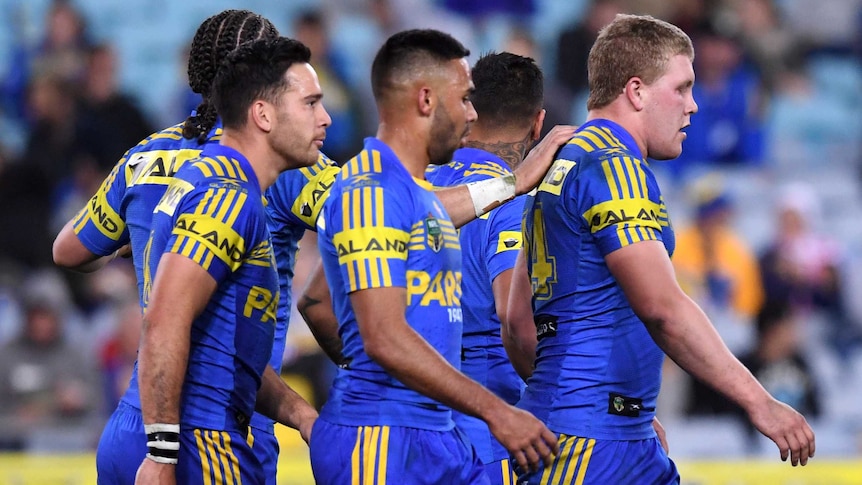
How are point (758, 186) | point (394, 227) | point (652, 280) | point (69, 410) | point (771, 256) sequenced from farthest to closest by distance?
point (758, 186) → point (771, 256) → point (69, 410) → point (652, 280) → point (394, 227)

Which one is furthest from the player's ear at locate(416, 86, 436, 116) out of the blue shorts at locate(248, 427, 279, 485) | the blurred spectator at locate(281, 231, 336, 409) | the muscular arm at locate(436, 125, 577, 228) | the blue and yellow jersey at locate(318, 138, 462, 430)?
the blurred spectator at locate(281, 231, 336, 409)

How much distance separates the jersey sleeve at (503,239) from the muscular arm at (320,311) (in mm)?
736

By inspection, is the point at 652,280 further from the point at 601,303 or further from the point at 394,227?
the point at 394,227

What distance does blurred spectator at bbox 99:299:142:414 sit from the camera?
1048 centimetres

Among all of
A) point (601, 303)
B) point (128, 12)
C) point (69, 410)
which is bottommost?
point (69, 410)

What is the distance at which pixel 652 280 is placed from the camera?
4160 mm

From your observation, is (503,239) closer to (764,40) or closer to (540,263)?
(540,263)

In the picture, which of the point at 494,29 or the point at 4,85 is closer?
the point at 4,85

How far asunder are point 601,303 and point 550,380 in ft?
1.11

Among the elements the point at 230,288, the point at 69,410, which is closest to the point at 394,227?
the point at 230,288

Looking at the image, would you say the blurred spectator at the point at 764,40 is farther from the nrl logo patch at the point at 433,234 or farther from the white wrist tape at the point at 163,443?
the white wrist tape at the point at 163,443

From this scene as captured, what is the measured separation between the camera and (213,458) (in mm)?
4242

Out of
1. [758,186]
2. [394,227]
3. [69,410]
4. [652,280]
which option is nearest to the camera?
[394,227]

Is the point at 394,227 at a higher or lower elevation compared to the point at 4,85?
lower
